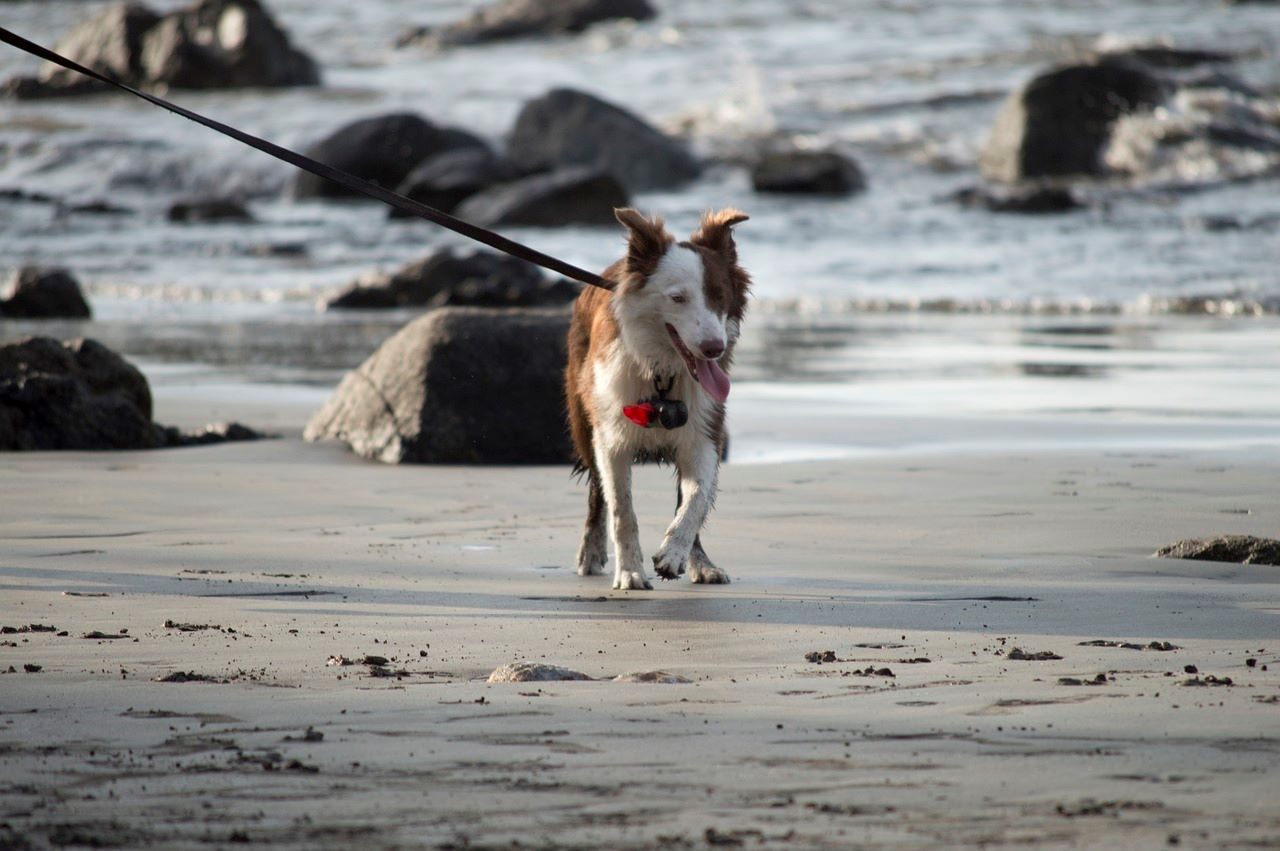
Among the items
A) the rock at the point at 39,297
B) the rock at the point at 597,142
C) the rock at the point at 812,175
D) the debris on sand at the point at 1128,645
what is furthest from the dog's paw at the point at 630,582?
the rock at the point at 597,142

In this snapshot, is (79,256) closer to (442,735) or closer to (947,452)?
(947,452)

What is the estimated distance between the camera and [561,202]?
86.9 ft

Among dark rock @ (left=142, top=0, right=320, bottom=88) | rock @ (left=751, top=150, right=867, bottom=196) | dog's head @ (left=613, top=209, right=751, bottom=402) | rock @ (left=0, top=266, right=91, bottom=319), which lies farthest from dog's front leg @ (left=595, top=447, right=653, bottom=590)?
dark rock @ (left=142, top=0, right=320, bottom=88)

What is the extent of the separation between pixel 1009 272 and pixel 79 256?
14054 mm

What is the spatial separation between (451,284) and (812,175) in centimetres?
1226

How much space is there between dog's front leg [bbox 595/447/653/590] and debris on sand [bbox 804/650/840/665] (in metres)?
1.54

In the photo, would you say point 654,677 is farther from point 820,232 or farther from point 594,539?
point 820,232

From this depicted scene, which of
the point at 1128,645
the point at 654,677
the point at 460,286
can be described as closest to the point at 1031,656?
the point at 1128,645

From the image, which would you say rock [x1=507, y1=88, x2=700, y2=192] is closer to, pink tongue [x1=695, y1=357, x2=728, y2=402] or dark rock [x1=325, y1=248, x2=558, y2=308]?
dark rock [x1=325, y1=248, x2=558, y2=308]

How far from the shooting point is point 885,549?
6.62 m

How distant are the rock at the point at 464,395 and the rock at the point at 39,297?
9.18m

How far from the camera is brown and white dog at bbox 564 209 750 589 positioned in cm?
596

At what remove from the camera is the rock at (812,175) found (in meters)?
29.7

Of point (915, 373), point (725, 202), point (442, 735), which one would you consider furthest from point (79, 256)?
point (442, 735)
